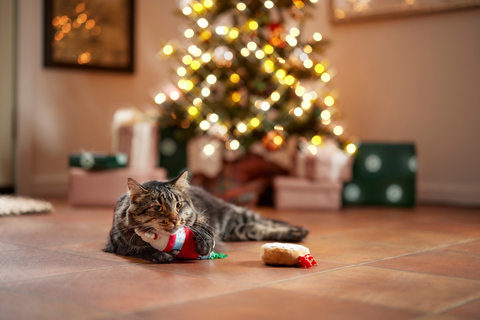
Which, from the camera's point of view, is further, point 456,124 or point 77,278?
point 456,124

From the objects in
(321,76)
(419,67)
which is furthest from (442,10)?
(321,76)

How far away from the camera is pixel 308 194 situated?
159 inches

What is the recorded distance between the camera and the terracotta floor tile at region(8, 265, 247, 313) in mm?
1482

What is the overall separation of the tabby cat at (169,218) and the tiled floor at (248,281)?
0.06m

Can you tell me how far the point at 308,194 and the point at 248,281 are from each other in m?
2.35

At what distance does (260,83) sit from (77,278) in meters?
2.58

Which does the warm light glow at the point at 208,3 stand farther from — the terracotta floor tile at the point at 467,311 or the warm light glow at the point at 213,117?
the terracotta floor tile at the point at 467,311

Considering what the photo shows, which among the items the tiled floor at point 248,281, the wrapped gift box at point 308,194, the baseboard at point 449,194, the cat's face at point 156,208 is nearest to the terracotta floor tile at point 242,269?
the tiled floor at point 248,281

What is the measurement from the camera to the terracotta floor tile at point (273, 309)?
135cm

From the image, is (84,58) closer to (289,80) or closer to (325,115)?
(289,80)

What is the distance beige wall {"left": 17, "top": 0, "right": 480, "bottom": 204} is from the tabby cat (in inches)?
99.6

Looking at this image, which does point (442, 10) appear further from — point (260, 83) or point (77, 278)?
point (77, 278)

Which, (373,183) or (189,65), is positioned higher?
(189,65)

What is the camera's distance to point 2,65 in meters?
4.75
